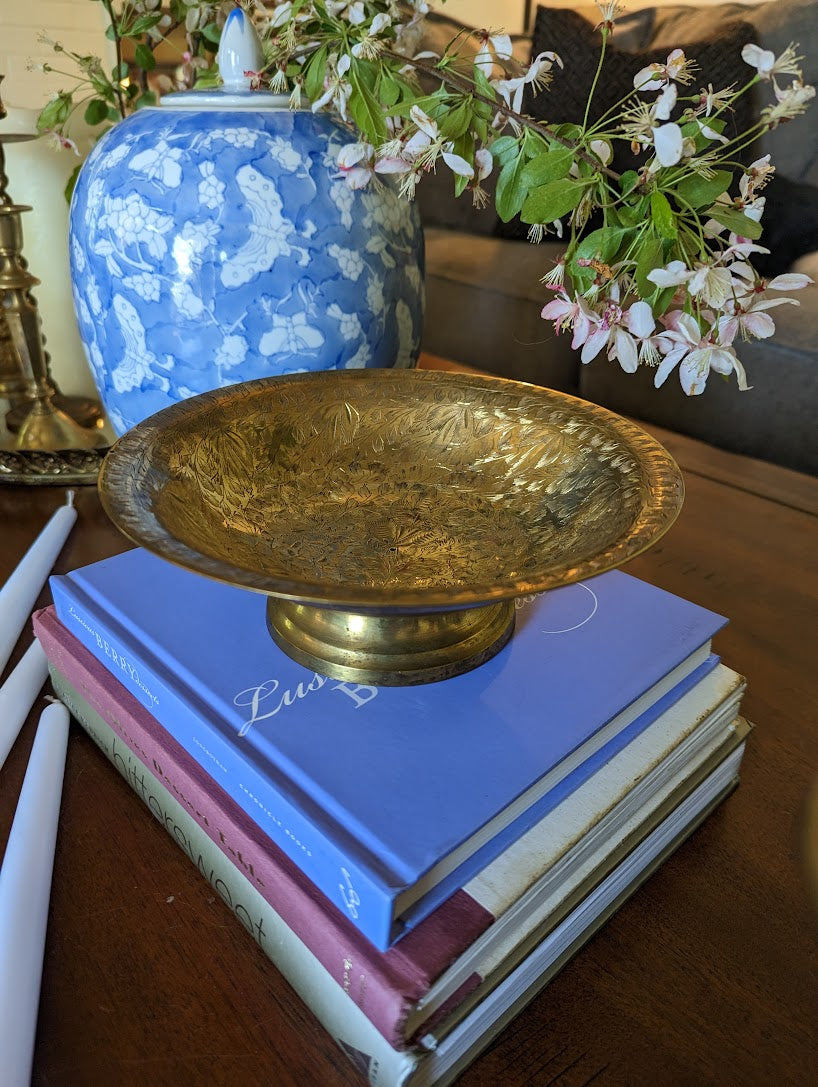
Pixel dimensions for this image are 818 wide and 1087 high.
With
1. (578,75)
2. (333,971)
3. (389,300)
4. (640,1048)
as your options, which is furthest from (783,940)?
(578,75)

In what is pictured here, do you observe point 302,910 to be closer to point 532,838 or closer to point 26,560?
point 532,838

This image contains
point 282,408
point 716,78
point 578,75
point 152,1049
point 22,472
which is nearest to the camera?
point 152,1049

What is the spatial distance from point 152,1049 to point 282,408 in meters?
0.29

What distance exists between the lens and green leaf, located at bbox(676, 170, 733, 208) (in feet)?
1.28

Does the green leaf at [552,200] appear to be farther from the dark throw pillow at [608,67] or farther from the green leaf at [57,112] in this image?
the dark throw pillow at [608,67]

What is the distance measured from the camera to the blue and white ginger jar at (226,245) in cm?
47

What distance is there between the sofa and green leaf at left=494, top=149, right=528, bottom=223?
73cm

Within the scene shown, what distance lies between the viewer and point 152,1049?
28 centimetres

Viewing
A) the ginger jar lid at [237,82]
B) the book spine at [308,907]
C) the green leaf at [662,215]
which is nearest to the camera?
the book spine at [308,907]

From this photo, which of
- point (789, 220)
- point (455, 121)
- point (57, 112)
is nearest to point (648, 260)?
point (455, 121)

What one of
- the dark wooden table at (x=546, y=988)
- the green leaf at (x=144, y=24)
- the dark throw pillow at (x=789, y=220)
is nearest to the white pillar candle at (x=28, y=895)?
the dark wooden table at (x=546, y=988)

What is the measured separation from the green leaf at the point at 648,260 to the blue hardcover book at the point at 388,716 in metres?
0.15

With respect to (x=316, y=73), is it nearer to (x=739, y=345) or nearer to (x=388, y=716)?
(x=388, y=716)

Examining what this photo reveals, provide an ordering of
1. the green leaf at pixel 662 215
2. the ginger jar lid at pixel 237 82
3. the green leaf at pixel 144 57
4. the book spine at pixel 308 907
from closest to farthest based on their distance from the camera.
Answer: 1. the book spine at pixel 308 907
2. the green leaf at pixel 662 215
3. the ginger jar lid at pixel 237 82
4. the green leaf at pixel 144 57
